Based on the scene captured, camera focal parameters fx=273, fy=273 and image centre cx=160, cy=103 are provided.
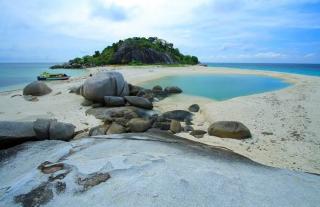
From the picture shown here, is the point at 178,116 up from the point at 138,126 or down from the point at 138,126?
down

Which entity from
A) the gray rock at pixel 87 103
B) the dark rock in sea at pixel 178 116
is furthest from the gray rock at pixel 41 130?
the gray rock at pixel 87 103

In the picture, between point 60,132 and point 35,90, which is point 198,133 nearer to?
point 60,132

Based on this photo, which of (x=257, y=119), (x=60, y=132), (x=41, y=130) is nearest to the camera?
(x=41, y=130)

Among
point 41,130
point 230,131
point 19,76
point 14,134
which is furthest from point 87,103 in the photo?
point 19,76

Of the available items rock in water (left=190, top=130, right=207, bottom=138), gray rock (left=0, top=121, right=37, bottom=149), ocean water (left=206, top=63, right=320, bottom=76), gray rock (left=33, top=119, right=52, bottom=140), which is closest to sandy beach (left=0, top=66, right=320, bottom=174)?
rock in water (left=190, top=130, right=207, bottom=138)

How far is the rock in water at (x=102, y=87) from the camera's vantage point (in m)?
12.0

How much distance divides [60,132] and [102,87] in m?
4.90

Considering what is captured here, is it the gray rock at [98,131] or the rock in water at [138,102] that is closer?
the gray rock at [98,131]

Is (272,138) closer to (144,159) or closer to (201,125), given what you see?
(201,125)

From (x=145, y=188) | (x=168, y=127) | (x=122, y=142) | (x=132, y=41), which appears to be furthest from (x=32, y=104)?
(x=132, y=41)

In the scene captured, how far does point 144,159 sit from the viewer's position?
4.90 m

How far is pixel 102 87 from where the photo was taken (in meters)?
12.0

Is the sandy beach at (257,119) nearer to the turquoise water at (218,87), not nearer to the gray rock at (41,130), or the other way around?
the gray rock at (41,130)

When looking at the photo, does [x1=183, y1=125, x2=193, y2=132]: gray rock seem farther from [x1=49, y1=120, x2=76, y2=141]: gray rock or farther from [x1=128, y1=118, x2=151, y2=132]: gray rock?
[x1=49, y1=120, x2=76, y2=141]: gray rock
